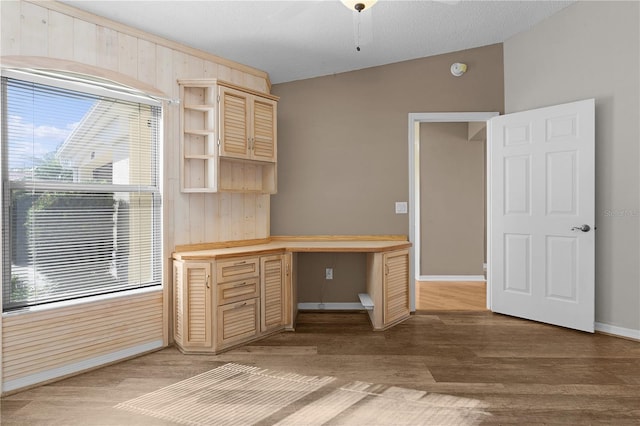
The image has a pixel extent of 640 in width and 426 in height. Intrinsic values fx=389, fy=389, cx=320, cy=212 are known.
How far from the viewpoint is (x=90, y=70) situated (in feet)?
8.95

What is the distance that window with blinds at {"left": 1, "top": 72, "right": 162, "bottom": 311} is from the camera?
2447 mm

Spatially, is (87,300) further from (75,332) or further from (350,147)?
(350,147)

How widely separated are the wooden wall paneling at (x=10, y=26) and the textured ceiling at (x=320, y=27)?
1.08ft

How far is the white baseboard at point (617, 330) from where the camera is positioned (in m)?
3.27

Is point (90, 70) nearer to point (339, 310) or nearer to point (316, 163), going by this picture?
point (316, 163)

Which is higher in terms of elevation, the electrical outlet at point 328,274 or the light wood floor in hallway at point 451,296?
the electrical outlet at point 328,274

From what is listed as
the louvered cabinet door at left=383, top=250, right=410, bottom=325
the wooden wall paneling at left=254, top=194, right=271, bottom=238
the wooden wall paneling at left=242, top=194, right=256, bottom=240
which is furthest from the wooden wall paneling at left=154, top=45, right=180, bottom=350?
the louvered cabinet door at left=383, top=250, right=410, bottom=325

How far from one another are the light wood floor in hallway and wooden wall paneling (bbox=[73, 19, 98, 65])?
152 inches

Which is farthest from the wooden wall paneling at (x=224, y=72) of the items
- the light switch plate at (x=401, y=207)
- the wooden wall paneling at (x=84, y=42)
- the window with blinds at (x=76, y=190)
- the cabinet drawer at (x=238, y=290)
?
the light switch plate at (x=401, y=207)

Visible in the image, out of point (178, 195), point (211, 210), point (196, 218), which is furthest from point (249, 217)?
point (178, 195)

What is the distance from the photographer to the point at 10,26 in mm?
2336

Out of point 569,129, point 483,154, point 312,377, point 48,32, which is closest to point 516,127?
point 569,129

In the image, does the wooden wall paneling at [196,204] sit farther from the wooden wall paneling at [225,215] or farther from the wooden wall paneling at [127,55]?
the wooden wall paneling at [127,55]

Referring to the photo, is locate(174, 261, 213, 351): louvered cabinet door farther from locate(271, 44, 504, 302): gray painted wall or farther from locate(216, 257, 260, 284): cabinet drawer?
locate(271, 44, 504, 302): gray painted wall
